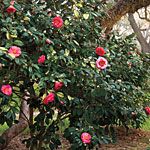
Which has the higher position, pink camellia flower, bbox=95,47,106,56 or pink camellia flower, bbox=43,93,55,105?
pink camellia flower, bbox=95,47,106,56

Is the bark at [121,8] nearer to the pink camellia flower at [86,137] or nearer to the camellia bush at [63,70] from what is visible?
the camellia bush at [63,70]

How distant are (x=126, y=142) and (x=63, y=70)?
3047 mm

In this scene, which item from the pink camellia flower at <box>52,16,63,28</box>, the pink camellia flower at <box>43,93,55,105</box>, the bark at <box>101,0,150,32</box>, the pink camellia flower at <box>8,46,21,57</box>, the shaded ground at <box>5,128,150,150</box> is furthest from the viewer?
the bark at <box>101,0,150,32</box>

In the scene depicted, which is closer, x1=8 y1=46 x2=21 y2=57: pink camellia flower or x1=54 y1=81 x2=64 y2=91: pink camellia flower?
x1=8 y1=46 x2=21 y2=57: pink camellia flower

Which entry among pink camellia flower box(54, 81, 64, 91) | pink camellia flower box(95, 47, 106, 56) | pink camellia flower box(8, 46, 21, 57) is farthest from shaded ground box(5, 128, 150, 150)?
pink camellia flower box(8, 46, 21, 57)

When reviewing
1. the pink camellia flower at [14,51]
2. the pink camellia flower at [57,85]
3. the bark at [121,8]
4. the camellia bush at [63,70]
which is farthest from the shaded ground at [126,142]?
the pink camellia flower at [14,51]

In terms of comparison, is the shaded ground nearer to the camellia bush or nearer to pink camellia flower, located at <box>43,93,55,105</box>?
the camellia bush

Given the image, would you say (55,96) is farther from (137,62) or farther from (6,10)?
(137,62)

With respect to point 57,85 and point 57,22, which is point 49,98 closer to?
point 57,85

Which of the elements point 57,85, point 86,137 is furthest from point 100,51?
point 86,137

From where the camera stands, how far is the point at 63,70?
8.22 feet

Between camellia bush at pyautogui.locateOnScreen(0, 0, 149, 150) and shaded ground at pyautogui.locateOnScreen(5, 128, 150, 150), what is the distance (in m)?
2.05

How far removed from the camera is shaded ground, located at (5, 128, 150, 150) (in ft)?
16.3

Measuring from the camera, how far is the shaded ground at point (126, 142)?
195 inches
